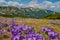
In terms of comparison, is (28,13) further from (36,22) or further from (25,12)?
(36,22)

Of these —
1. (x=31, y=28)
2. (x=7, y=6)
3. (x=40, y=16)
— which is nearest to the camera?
(x=31, y=28)

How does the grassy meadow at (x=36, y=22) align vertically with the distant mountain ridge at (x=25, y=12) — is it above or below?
below

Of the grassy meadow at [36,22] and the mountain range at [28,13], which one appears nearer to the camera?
the grassy meadow at [36,22]

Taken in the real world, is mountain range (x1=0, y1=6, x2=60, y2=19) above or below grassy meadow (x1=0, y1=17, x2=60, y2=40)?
above

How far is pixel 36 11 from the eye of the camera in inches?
80.7

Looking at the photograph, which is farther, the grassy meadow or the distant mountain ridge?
the distant mountain ridge

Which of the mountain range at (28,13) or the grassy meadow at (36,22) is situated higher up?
the mountain range at (28,13)

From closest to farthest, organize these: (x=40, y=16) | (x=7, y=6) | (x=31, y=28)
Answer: (x=31, y=28)
(x=40, y=16)
(x=7, y=6)

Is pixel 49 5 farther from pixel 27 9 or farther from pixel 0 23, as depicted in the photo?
pixel 0 23

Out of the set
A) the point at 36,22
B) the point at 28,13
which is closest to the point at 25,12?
the point at 28,13

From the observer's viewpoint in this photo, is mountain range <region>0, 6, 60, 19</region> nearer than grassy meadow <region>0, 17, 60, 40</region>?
No

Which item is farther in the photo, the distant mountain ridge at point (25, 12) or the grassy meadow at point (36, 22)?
the distant mountain ridge at point (25, 12)

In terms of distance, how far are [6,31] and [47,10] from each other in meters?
0.58

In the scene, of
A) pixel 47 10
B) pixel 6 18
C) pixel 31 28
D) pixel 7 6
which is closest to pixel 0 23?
pixel 6 18
